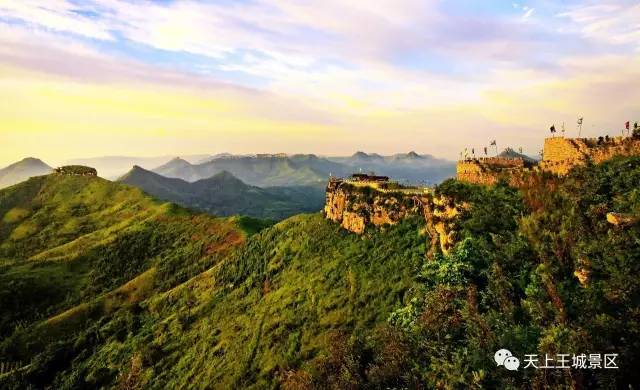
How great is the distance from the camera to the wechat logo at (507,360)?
4228 centimetres

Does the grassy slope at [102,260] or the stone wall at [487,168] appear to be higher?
the stone wall at [487,168]

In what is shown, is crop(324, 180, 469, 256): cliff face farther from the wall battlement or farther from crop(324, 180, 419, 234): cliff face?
the wall battlement

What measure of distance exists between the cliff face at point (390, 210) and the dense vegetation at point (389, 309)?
6.30 ft

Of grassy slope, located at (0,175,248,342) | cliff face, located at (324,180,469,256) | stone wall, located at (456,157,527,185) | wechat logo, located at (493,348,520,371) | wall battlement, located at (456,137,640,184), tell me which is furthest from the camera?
grassy slope, located at (0,175,248,342)

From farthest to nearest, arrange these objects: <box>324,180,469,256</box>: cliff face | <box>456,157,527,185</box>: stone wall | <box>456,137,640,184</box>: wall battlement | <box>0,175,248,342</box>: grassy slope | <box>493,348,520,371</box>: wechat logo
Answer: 1. <box>0,175,248,342</box>: grassy slope
2. <box>456,157,527,185</box>: stone wall
3. <box>324,180,469,256</box>: cliff face
4. <box>456,137,640,184</box>: wall battlement
5. <box>493,348,520,371</box>: wechat logo

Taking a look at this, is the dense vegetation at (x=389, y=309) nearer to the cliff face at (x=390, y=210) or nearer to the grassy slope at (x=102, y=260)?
the cliff face at (x=390, y=210)

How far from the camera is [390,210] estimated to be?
84.2m

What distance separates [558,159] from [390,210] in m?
29.5

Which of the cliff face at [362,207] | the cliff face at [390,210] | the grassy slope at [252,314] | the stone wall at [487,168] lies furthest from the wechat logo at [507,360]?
the cliff face at [362,207]

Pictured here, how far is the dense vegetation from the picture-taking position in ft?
147

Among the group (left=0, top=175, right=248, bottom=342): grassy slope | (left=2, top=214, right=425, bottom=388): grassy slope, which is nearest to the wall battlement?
(left=2, top=214, right=425, bottom=388): grassy slope

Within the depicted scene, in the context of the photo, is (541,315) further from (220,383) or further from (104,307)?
(104,307)

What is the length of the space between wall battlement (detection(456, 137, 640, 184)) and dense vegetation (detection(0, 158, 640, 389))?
8.70ft

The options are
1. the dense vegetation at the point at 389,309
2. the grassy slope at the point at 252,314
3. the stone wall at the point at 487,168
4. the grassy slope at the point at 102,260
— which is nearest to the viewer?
the dense vegetation at the point at 389,309
